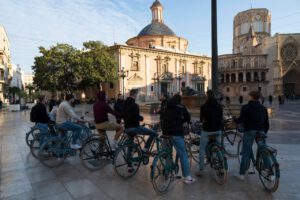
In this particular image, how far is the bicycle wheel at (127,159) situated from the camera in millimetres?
5125

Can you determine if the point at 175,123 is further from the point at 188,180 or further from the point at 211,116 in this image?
the point at 188,180

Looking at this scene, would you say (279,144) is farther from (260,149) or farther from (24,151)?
(24,151)

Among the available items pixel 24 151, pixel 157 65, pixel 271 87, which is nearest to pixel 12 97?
pixel 157 65

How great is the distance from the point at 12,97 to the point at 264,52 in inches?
2613

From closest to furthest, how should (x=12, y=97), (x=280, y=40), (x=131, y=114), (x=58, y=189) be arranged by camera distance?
(x=58, y=189), (x=131, y=114), (x=12, y=97), (x=280, y=40)

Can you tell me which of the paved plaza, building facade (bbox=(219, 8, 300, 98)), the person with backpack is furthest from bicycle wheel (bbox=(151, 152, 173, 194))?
building facade (bbox=(219, 8, 300, 98))

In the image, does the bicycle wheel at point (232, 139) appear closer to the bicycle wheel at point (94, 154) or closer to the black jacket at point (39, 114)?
the bicycle wheel at point (94, 154)

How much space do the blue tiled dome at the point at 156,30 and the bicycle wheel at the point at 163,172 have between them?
2035 inches

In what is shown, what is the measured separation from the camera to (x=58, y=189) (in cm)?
464

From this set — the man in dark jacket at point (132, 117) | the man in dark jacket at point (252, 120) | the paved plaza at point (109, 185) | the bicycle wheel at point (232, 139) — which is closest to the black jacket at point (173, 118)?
the man in dark jacket at point (132, 117)

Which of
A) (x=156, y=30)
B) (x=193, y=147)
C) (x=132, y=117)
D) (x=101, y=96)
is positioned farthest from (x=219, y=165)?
(x=156, y=30)

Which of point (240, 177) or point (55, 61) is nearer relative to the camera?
point (240, 177)

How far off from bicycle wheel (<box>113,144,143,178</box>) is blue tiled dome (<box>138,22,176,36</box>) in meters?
50.9

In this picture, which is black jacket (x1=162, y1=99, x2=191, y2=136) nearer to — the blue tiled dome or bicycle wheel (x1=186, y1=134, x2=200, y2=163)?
bicycle wheel (x1=186, y1=134, x2=200, y2=163)
